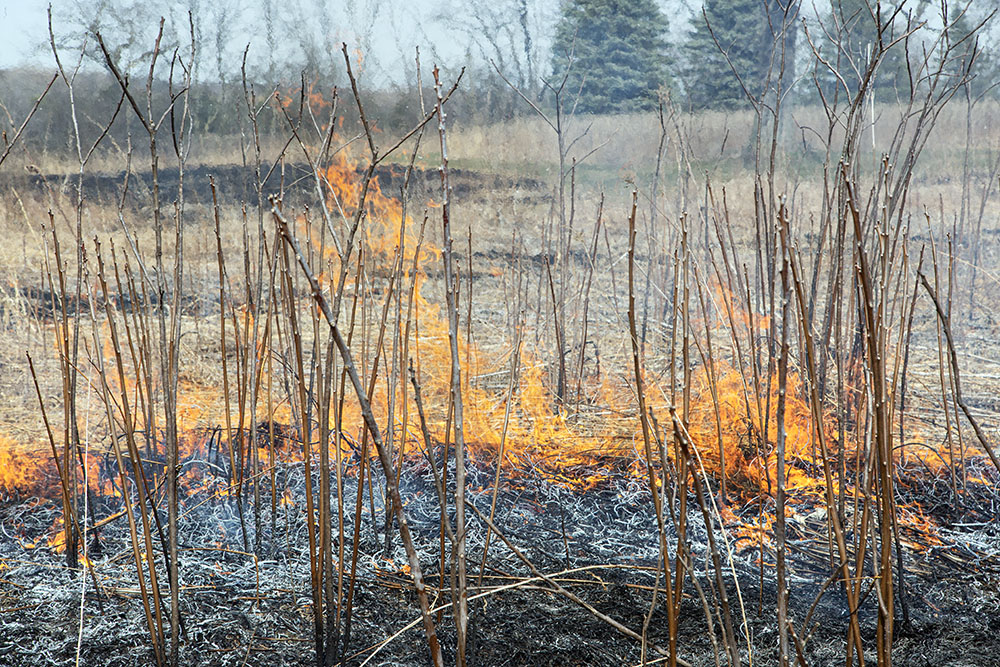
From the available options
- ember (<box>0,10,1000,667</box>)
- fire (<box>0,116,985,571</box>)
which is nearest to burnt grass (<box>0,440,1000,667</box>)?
ember (<box>0,10,1000,667</box>)

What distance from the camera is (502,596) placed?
1.52m

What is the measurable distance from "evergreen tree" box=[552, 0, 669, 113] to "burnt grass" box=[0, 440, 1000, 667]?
6376 mm

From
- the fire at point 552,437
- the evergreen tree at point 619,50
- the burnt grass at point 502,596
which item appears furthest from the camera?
the evergreen tree at point 619,50

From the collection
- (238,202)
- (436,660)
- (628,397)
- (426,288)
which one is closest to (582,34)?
(426,288)

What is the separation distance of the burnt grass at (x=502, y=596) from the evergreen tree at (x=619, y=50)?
6.38 metres

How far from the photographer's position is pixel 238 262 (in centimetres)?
714

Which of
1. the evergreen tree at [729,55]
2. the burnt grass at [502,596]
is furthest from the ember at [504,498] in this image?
the evergreen tree at [729,55]

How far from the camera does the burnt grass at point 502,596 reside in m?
1.34

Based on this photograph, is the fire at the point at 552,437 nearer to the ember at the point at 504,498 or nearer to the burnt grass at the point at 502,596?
the ember at the point at 504,498

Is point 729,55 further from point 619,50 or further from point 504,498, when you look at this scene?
point 504,498

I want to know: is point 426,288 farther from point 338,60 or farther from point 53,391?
point 53,391

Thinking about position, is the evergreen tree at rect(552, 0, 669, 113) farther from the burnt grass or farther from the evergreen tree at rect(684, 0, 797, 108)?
the burnt grass

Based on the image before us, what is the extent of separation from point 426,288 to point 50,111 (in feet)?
12.7

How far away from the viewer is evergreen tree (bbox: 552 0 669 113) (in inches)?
301
